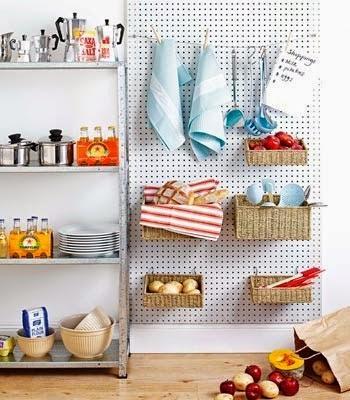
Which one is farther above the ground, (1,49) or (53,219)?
(1,49)

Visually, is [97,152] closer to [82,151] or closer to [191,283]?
[82,151]

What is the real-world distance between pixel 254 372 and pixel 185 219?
0.79m

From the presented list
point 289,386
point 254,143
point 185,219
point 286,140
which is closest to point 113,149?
point 185,219

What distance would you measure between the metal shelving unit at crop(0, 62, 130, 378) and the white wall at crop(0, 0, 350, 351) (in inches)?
9.3

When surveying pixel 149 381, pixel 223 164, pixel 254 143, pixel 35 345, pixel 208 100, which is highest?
pixel 208 100

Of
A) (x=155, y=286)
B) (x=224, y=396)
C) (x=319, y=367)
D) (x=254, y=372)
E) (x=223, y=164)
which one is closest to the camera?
(x=224, y=396)

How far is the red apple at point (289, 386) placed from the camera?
402 cm

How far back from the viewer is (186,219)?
4285 mm

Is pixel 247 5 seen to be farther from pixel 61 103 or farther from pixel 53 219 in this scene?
pixel 53 219

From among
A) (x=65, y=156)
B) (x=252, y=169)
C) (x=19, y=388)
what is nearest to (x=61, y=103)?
(x=65, y=156)

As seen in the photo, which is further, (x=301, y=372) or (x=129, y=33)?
(x=129, y=33)

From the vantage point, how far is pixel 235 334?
184 inches

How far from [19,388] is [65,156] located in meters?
1.12

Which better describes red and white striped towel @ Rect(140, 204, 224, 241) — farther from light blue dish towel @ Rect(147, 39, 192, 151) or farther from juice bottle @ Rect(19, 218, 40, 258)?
juice bottle @ Rect(19, 218, 40, 258)
